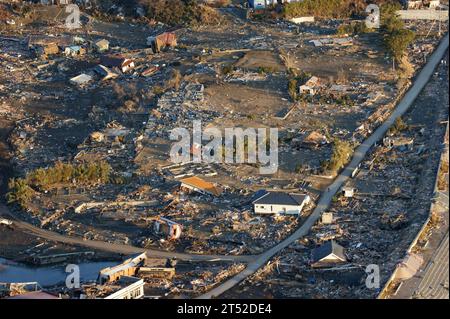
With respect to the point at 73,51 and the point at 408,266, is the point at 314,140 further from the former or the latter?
the point at 73,51

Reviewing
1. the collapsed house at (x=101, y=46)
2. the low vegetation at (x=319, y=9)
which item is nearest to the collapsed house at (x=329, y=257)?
the collapsed house at (x=101, y=46)

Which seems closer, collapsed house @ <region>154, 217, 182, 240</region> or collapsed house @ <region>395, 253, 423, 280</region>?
collapsed house @ <region>395, 253, 423, 280</region>

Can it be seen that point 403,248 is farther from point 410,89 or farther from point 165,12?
point 165,12

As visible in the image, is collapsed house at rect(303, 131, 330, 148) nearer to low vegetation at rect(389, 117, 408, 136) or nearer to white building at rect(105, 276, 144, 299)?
low vegetation at rect(389, 117, 408, 136)

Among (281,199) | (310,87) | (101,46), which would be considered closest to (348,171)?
(281,199)

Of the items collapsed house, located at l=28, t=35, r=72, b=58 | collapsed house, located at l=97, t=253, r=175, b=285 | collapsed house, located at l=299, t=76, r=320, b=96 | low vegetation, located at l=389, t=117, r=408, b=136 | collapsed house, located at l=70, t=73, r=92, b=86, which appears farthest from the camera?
collapsed house, located at l=28, t=35, r=72, b=58

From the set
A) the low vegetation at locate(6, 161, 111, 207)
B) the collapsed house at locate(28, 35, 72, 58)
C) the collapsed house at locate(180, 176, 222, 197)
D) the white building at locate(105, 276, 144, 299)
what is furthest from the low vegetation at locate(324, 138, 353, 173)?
the collapsed house at locate(28, 35, 72, 58)
